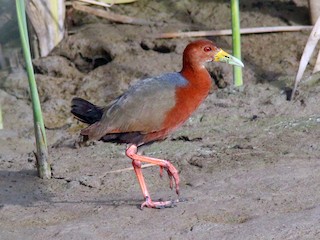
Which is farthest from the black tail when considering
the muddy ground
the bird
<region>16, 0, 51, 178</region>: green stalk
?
the muddy ground

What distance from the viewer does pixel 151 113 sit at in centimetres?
676

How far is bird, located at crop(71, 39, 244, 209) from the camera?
673 cm

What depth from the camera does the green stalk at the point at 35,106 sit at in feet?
23.5

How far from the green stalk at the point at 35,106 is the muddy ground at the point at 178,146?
173mm

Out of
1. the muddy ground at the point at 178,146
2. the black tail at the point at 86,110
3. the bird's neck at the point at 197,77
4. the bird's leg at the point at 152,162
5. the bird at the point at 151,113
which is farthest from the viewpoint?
the black tail at the point at 86,110

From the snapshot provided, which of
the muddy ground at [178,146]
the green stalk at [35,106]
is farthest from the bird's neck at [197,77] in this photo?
the green stalk at [35,106]

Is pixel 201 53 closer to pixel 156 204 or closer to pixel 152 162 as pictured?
pixel 152 162

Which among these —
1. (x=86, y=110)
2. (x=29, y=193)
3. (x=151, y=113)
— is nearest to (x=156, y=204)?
(x=151, y=113)

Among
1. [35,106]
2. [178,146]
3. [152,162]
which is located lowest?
[178,146]

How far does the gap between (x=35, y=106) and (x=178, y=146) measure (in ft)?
5.02

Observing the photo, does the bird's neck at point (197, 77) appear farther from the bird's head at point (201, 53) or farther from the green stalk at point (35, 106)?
the green stalk at point (35, 106)

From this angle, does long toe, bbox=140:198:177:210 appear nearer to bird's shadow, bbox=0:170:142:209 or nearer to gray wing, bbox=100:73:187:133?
bird's shadow, bbox=0:170:142:209

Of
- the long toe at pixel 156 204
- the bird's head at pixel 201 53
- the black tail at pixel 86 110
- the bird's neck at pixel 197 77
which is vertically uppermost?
the bird's head at pixel 201 53

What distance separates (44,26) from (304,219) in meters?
5.14
